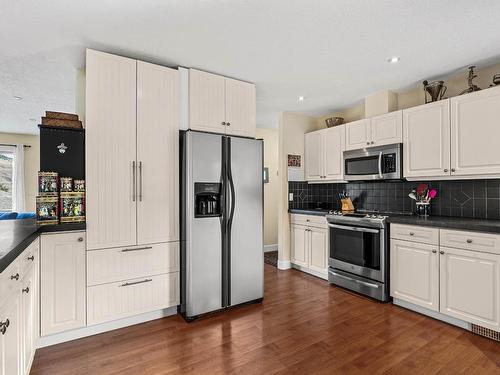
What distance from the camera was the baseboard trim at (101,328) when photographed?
2117 mm

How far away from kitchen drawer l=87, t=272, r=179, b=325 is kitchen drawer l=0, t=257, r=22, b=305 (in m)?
0.89

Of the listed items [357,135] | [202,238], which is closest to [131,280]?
[202,238]

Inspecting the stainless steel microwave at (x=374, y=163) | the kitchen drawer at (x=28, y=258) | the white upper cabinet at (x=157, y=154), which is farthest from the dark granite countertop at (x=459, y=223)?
the kitchen drawer at (x=28, y=258)

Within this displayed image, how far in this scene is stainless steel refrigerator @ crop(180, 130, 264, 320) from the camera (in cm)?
250

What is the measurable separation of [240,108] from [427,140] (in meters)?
2.05

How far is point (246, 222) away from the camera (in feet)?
9.19

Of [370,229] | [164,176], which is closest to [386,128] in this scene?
[370,229]

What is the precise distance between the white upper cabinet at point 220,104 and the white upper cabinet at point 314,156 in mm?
1491

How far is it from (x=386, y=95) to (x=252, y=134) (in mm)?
1809

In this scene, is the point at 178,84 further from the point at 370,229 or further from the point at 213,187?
the point at 370,229

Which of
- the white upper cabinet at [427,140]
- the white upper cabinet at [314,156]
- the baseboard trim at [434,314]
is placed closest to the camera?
the baseboard trim at [434,314]

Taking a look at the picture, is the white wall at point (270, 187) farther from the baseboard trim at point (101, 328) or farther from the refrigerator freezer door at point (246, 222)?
the baseboard trim at point (101, 328)

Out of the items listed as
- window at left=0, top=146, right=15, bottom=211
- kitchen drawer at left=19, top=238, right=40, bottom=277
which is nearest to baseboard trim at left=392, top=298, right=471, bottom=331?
kitchen drawer at left=19, top=238, right=40, bottom=277

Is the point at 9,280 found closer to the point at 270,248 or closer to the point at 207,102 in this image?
the point at 207,102
